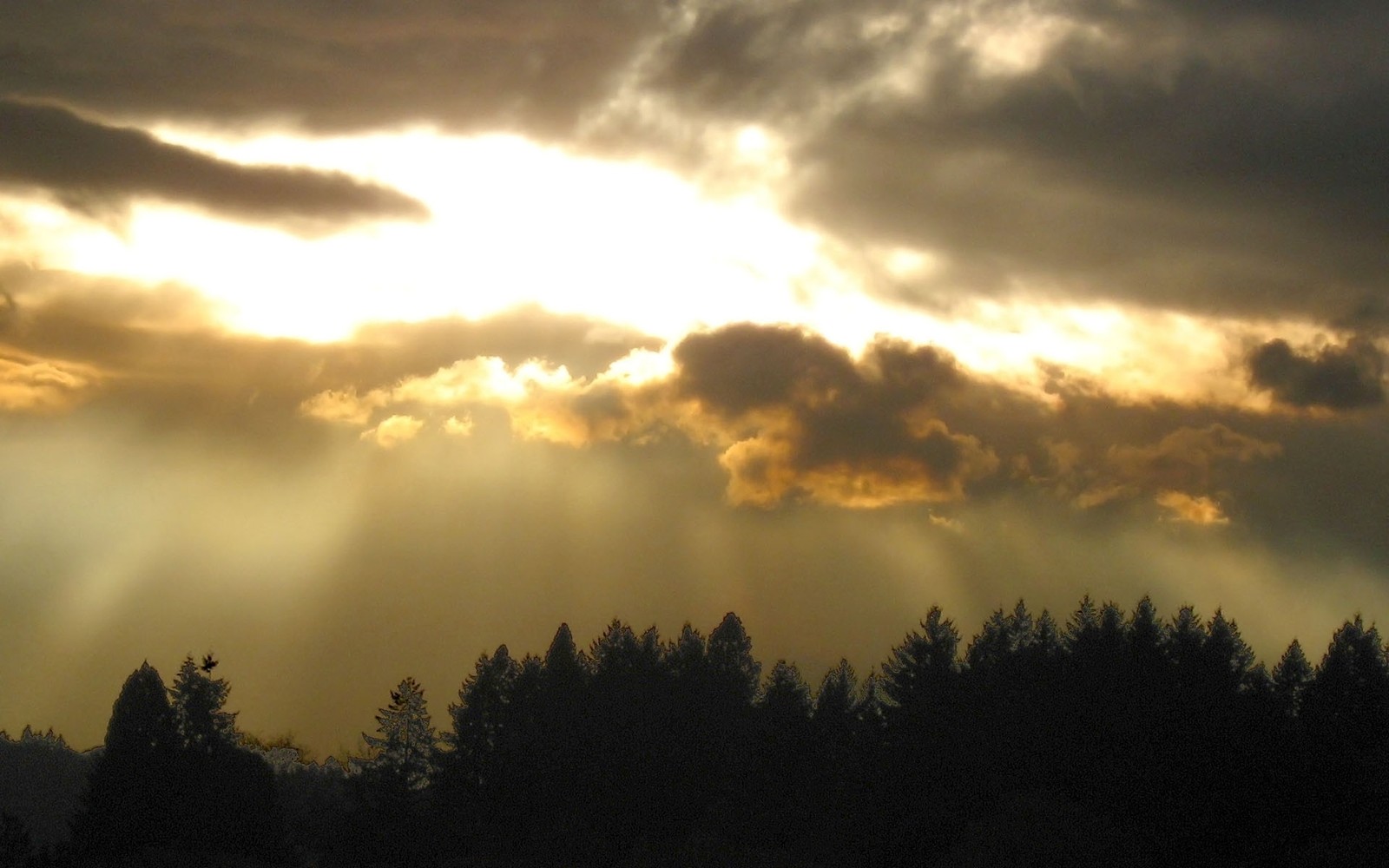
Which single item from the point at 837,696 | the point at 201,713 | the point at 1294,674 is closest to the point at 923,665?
the point at 837,696

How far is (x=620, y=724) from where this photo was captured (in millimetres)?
111125

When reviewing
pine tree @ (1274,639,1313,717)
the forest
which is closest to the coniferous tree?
the forest

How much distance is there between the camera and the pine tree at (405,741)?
116 meters

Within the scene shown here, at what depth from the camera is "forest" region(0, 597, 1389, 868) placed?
83.7 m

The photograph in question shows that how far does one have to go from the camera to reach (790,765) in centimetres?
10525

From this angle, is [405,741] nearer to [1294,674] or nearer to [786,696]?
[786,696]

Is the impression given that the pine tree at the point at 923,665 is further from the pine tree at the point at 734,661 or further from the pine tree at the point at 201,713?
the pine tree at the point at 201,713

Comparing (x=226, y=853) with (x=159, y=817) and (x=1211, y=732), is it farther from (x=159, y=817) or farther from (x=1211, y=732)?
(x=1211, y=732)

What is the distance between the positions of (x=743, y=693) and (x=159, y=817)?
4595 centimetres

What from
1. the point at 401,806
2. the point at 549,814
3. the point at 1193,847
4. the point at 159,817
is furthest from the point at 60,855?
the point at 1193,847

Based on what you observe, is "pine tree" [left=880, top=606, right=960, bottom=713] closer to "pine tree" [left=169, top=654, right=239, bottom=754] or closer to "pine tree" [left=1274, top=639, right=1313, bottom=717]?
"pine tree" [left=1274, top=639, right=1313, bottom=717]

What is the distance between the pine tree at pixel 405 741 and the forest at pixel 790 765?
8.0 inches

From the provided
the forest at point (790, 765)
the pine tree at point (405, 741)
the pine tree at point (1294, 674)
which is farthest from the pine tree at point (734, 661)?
the pine tree at point (1294, 674)

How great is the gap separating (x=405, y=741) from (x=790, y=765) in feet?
106
